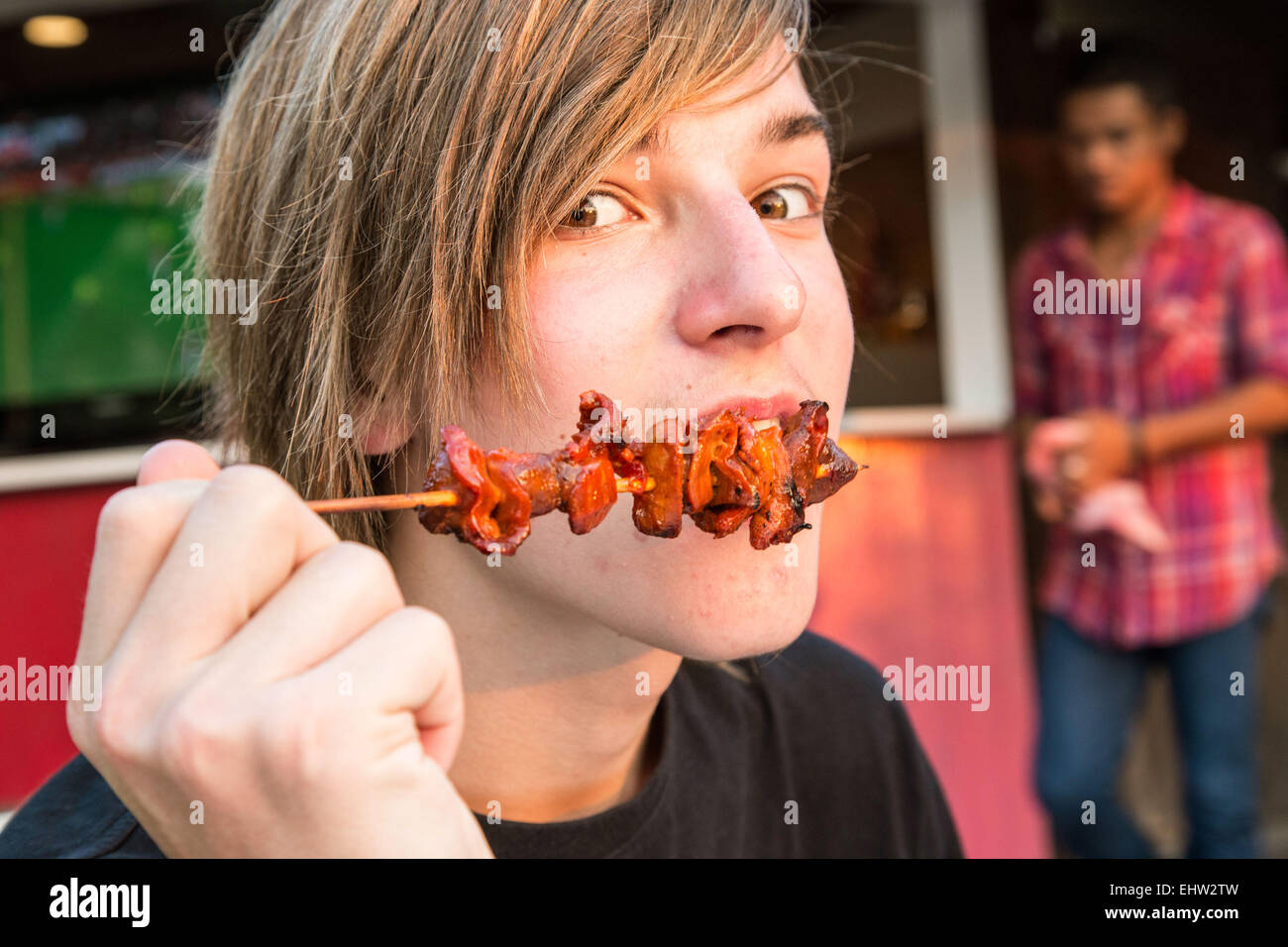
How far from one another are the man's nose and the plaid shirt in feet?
12.3

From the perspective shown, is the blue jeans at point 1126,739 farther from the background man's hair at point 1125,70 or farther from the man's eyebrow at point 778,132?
the man's eyebrow at point 778,132

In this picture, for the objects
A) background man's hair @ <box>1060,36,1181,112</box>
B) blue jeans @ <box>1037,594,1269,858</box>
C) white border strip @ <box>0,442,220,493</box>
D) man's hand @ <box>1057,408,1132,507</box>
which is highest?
background man's hair @ <box>1060,36,1181,112</box>

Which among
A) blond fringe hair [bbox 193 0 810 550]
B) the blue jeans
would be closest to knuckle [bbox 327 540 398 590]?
blond fringe hair [bbox 193 0 810 550]

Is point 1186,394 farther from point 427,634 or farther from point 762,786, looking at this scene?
point 427,634

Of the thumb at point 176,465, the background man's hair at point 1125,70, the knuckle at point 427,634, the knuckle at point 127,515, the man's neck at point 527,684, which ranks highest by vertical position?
the background man's hair at point 1125,70

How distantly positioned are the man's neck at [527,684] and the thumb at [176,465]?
0.58 meters

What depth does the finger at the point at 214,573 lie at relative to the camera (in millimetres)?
1150

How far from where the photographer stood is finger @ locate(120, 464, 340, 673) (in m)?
1.15

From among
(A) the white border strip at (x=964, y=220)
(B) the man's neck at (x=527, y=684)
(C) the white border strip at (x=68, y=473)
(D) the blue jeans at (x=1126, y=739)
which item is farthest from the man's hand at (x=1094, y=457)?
(C) the white border strip at (x=68, y=473)

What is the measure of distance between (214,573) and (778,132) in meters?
1.16

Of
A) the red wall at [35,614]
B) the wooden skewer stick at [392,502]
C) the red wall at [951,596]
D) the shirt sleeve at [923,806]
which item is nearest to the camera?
the wooden skewer stick at [392,502]

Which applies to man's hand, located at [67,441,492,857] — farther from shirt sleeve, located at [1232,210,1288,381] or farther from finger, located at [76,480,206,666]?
shirt sleeve, located at [1232,210,1288,381]
